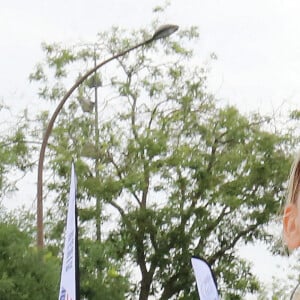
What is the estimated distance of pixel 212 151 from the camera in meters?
21.7

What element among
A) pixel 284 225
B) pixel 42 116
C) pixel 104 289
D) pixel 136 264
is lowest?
pixel 284 225

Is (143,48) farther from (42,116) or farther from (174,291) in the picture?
(174,291)

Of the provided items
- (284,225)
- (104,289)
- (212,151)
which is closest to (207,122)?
(212,151)

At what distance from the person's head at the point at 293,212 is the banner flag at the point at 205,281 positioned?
18.8 feet

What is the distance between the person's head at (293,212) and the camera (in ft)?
5.14

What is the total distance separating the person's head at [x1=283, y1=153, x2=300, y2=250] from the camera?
1.57 meters

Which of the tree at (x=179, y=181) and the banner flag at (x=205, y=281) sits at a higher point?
the tree at (x=179, y=181)

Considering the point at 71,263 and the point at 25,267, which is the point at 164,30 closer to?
the point at 25,267

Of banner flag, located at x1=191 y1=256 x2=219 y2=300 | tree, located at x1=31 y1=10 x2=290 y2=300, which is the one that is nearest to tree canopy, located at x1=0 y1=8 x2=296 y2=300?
tree, located at x1=31 y1=10 x2=290 y2=300

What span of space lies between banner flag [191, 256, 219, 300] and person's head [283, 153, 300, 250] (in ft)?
18.8

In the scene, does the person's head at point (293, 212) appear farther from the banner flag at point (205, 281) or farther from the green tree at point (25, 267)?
the green tree at point (25, 267)

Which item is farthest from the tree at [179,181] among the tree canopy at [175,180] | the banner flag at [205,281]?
the banner flag at [205,281]

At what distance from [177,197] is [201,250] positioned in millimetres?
1210

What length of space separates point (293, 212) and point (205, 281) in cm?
634
